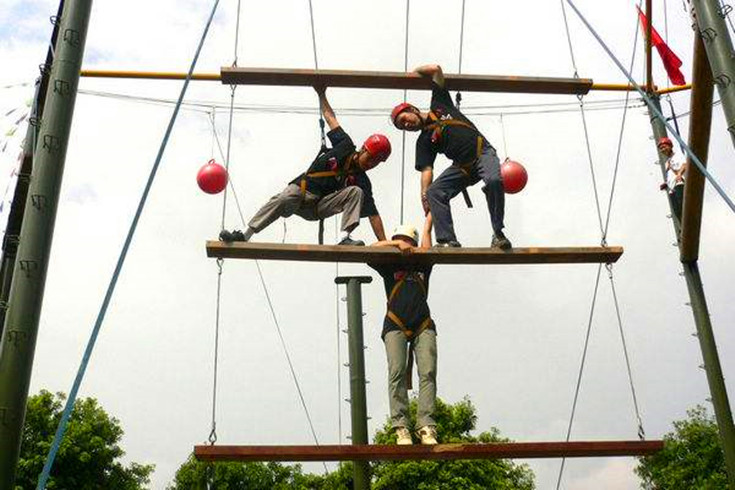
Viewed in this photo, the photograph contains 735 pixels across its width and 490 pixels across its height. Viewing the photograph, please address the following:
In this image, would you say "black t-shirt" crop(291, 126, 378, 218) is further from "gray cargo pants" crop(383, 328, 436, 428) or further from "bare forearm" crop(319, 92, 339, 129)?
"gray cargo pants" crop(383, 328, 436, 428)

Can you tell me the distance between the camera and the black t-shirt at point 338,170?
6871 mm

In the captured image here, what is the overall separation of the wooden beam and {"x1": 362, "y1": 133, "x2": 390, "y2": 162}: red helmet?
2682 millimetres

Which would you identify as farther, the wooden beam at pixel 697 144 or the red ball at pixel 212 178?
the red ball at pixel 212 178

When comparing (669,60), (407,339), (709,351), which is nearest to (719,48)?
(407,339)

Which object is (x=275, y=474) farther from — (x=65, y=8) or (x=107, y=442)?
(x=65, y=8)

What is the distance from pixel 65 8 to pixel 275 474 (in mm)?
30493

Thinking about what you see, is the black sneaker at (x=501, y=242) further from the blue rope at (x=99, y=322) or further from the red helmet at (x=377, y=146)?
the blue rope at (x=99, y=322)

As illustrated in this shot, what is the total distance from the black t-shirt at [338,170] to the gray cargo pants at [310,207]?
0.23 ft

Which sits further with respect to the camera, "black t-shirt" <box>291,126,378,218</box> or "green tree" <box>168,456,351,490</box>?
"green tree" <box>168,456,351,490</box>

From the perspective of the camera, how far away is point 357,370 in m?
7.63

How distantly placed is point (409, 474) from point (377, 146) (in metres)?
19.9

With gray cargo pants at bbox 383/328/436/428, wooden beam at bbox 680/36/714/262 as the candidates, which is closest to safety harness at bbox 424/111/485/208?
gray cargo pants at bbox 383/328/436/428

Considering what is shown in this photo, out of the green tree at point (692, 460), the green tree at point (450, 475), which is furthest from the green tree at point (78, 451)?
the green tree at point (692, 460)

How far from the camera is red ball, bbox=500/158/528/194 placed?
25.8 feet
